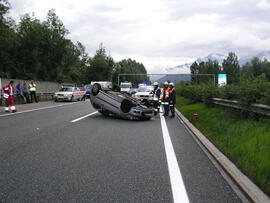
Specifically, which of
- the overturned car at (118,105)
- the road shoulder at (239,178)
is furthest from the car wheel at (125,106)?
the road shoulder at (239,178)

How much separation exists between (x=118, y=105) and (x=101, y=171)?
7.76 m

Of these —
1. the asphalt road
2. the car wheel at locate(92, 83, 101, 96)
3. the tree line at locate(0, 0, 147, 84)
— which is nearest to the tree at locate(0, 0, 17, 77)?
the tree line at locate(0, 0, 147, 84)

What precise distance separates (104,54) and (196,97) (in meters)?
73.3

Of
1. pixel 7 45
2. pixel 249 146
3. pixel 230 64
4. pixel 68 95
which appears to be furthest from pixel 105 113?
pixel 230 64

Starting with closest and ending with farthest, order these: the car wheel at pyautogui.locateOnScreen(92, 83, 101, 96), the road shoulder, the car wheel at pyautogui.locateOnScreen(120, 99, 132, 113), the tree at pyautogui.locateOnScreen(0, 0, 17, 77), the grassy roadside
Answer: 1. the road shoulder
2. the grassy roadside
3. the car wheel at pyautogui.locateOnScreen(120, 99, 132, 113)
4. the car wheel at pyautogui.locateOnScreen(92, 83, 101, 96)
5. the tree at pyautogui.locateOnScreen(0, 0, 17, 77)

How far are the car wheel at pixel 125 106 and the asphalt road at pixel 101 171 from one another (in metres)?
4.46

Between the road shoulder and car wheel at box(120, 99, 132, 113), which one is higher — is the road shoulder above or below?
below

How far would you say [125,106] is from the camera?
39.8 feet

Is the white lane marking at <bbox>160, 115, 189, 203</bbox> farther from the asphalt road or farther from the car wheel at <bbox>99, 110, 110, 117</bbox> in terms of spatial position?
the car wheel at <bbox>99, 110, 110, 117</bbox>

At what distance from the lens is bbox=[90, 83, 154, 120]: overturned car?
12.1 m

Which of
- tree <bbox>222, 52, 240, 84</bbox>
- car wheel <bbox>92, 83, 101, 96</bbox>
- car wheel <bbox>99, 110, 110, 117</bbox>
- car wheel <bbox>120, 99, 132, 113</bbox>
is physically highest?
tree <bbox>222, 52, 240, 84</bbox>

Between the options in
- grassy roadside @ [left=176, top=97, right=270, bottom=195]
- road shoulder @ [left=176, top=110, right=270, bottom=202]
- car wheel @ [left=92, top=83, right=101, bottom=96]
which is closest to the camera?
road shoulder @ [left=176, top=110, right=270, bottom=202]

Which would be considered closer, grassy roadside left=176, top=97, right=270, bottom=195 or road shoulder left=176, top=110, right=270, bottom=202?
road shoulder left=176, top=110, right=270, bottom=202

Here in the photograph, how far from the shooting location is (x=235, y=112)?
11492mm
